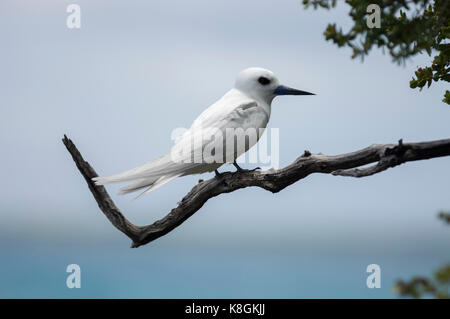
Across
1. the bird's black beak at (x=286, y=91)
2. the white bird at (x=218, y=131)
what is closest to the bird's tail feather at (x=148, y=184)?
the white bird at (x=218, y=131)

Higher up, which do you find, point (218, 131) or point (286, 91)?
point (286, 91)

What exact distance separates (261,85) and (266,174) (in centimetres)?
76

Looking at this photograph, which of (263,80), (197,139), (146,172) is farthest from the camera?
(263,80)

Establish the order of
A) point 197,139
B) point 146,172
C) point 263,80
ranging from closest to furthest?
point 146,172
point 197,139
point 263,80

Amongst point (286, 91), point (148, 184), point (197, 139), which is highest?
point (286, 91)

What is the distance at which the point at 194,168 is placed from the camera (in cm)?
398

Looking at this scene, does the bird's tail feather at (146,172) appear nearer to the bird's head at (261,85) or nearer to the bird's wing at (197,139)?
the bird's wing at (197,139)

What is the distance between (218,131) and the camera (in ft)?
13.2

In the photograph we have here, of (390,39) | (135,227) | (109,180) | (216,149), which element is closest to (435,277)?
(390,39)

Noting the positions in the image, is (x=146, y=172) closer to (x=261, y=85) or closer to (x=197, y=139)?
(x=197, y=139)

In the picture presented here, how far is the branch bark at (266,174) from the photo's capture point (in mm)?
3502

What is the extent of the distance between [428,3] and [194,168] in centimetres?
199

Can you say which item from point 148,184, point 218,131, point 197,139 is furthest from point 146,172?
point 218,131
